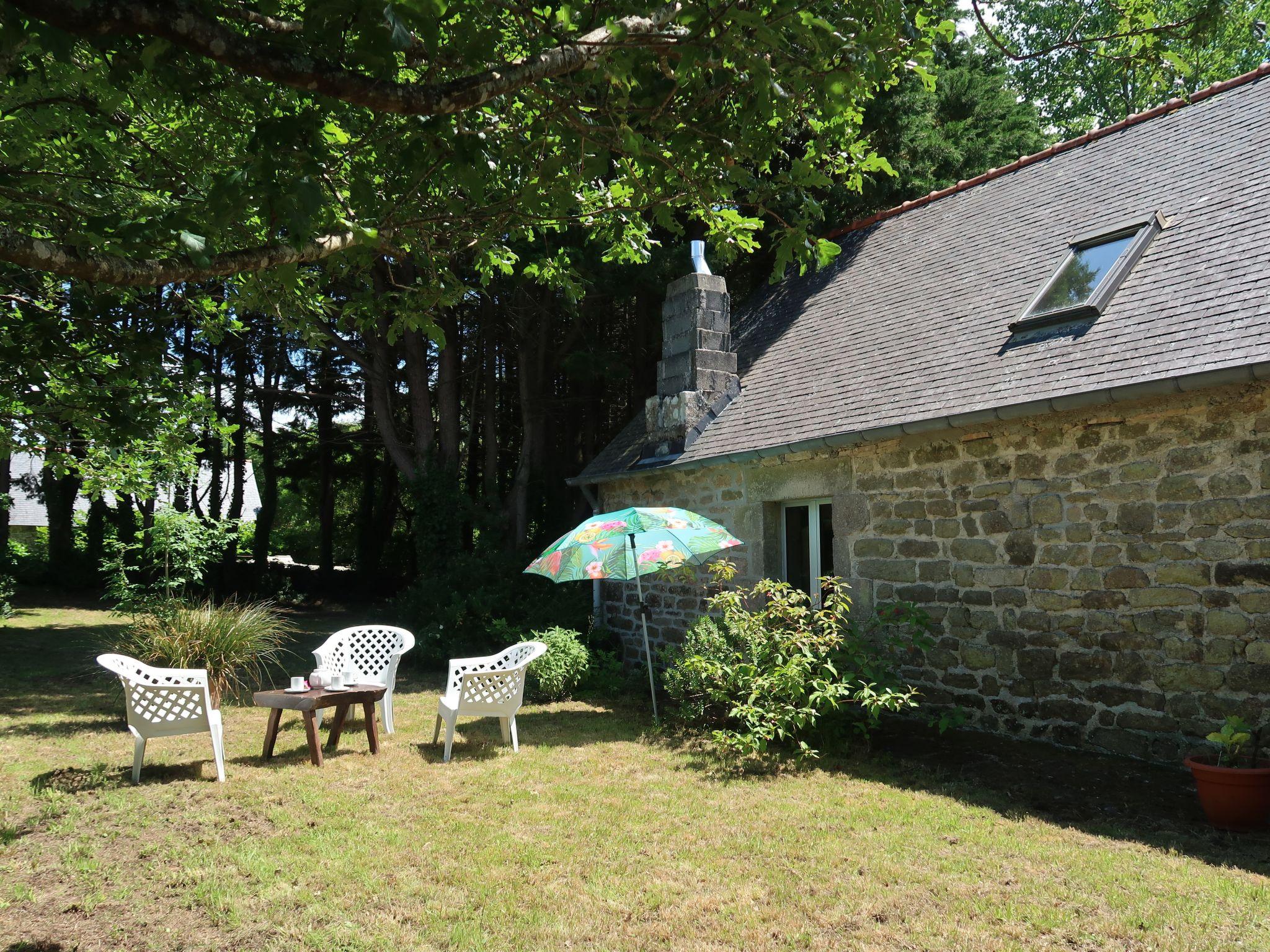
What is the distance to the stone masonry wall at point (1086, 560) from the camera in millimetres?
5270

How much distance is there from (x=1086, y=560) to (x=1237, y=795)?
1.85 meters

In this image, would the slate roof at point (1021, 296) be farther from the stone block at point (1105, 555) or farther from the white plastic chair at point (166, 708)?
the white plastic chair at point (166, 708)

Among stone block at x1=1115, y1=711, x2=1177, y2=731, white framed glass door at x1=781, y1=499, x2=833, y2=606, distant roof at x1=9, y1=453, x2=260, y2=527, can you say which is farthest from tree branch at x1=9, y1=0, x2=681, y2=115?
distant roof at x1=9, y1=453, x2=260, y2=527

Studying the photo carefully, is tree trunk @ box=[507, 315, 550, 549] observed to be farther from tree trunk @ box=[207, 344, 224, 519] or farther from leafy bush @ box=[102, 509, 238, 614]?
tree trunk @ box=[207, 344, 224, 519]

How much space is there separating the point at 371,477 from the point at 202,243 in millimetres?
18535

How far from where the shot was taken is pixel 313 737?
6.16m

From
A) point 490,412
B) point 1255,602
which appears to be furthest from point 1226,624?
point 490,412

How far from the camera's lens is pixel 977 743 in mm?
6348

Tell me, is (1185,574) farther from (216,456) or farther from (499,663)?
(216,456)

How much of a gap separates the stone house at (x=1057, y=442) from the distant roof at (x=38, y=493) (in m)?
10.3

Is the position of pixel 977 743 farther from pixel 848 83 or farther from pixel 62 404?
pixel 62 404

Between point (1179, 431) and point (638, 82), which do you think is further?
point (1179, 431)

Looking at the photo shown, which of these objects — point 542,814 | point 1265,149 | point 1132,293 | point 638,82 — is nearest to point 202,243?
point 638,82

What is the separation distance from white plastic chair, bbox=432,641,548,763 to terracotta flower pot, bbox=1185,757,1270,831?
427cm
